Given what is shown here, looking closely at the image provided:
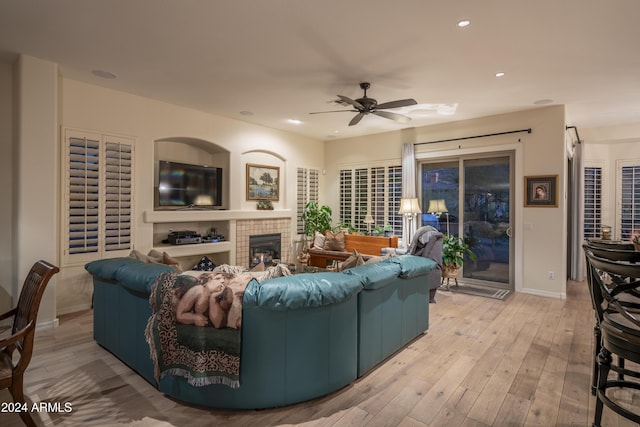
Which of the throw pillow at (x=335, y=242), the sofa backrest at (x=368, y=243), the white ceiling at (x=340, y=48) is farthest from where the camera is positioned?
the throw pillow at (x=335, y=242)

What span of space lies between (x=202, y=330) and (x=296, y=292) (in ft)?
2.14

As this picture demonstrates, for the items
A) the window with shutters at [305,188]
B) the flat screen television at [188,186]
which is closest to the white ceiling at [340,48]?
the flat screen television at [188,186]

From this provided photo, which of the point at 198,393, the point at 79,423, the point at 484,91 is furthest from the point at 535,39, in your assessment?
the point at 79,423

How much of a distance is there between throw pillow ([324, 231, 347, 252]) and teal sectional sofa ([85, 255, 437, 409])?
3734mm

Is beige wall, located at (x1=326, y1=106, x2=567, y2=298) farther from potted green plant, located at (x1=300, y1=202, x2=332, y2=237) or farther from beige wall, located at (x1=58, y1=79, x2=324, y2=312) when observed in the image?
beige wall, located at (x1=58, y1=79, x2=324, y2=312)

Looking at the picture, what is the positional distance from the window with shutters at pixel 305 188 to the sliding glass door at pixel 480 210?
8.84 feet

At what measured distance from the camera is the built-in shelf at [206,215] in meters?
4.95

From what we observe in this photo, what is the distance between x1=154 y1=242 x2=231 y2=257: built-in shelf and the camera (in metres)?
5.06

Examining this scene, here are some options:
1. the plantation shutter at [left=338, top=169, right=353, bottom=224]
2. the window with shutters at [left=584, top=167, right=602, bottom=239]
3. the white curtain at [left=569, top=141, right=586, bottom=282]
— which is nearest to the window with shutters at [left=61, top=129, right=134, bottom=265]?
the plantation shutter at [left=338, top=169, right=353, bottom=224]

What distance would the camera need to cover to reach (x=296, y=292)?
2.13 m

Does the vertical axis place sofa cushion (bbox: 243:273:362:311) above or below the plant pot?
above

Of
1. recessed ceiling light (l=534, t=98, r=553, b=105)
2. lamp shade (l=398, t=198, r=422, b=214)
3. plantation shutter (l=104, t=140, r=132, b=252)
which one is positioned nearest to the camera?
plantation shutter (l=104, t=140, r=132, b=252)

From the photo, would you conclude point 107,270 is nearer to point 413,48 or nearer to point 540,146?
point 413,48

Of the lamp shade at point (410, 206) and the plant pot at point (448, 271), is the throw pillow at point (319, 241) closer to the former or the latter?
the lamp shade at point (410, 206)
